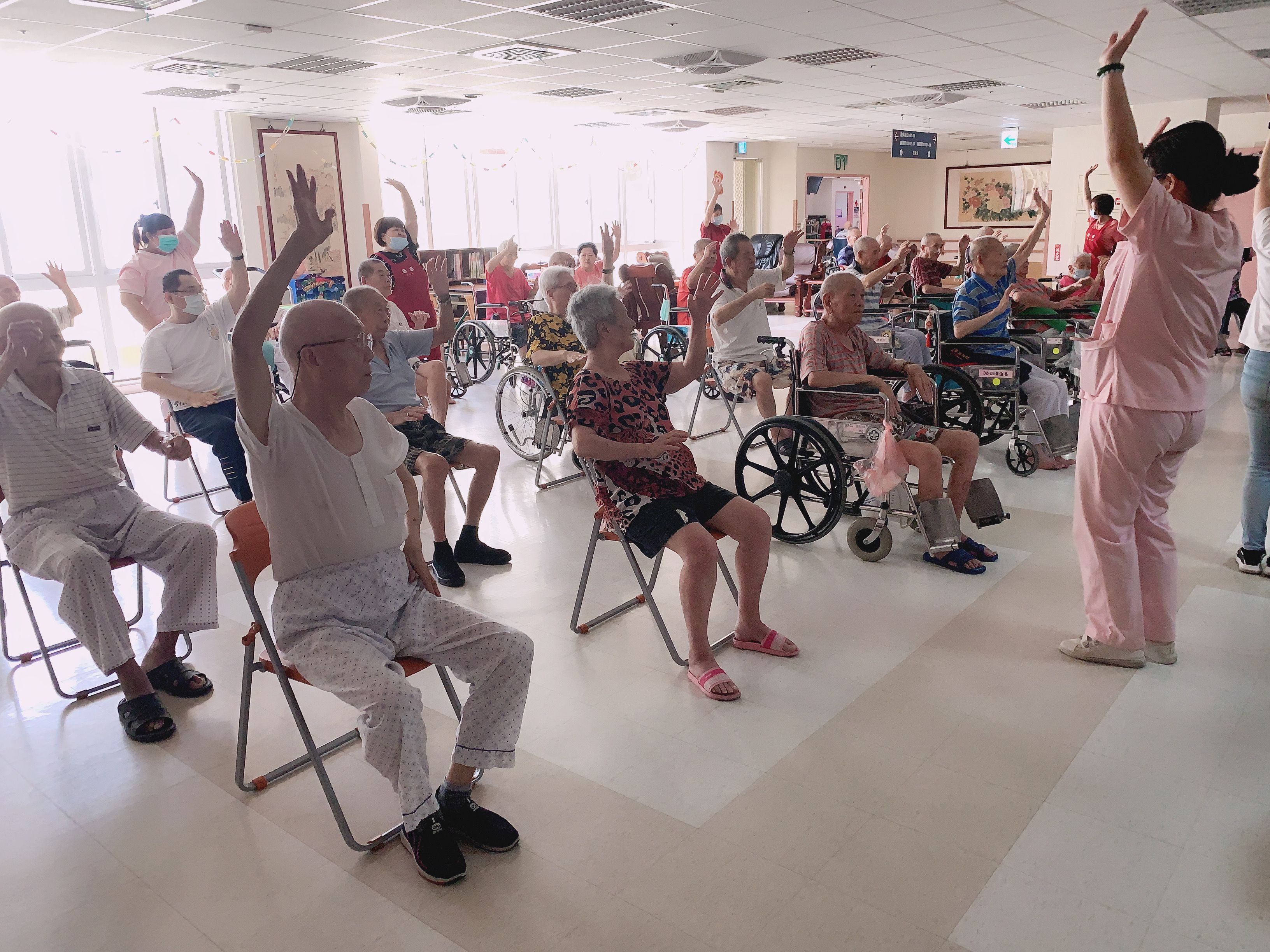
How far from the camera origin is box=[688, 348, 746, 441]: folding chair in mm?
5949

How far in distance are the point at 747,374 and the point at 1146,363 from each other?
2.96m

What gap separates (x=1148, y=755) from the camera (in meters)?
2.42

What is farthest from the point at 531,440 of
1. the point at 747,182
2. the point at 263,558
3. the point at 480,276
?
the point at 747,182

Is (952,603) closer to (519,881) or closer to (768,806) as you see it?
(768,806)

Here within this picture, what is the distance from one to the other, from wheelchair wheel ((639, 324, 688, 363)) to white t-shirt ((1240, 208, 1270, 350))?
4301 mm

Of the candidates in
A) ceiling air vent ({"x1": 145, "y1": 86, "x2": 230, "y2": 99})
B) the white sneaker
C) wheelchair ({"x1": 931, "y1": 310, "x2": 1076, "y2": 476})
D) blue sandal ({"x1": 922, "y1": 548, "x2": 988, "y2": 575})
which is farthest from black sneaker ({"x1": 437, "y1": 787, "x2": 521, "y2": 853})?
ceiling air vent ({"x1": 145, "y1": 86, "x2": 230, "y2": 99})

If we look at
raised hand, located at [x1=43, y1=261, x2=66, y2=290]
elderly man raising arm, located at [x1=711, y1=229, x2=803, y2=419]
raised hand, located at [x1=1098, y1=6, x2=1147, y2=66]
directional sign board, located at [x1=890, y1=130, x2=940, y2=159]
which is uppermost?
directional sign board, located at [x1=890, y1=130, x2=940, y2=159]

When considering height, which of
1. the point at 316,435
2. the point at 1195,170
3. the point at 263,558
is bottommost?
the point at 263,558

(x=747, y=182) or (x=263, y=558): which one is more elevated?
(x=747, y=182)

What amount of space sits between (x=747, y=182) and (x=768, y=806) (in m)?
16.1

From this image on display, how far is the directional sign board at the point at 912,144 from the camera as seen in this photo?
11.2m

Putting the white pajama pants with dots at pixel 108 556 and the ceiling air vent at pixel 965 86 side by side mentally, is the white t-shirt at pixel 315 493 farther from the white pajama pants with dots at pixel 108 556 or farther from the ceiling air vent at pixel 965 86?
the ceiling air vent at pixel 965 86

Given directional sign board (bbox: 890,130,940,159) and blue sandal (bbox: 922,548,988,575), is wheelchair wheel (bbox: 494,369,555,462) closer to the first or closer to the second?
blue sandal (bbox: 922,548,988,575)

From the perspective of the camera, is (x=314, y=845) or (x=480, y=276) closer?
(x=314, y=845)
